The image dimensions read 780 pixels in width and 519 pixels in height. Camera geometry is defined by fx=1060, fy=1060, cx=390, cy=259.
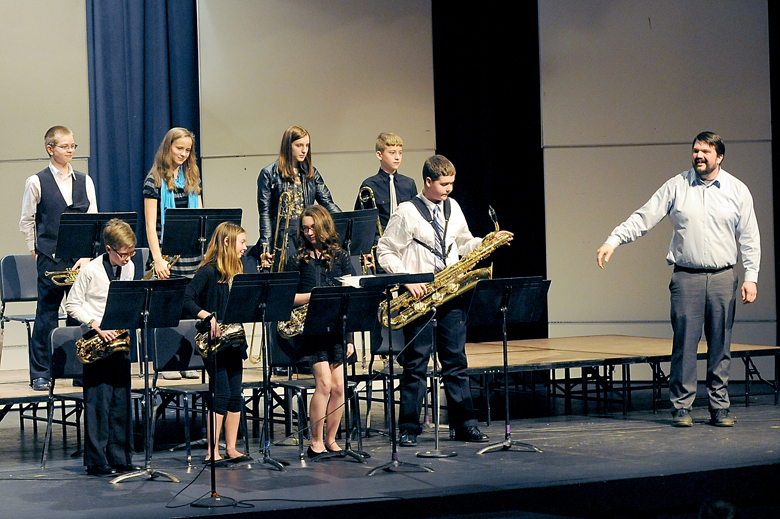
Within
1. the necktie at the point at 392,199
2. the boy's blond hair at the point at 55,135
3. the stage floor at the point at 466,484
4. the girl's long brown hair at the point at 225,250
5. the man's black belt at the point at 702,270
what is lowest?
the stage floor at the point at 466,484

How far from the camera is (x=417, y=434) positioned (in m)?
6.05

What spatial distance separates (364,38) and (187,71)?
1495 millimetres

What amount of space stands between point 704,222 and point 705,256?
20 cm

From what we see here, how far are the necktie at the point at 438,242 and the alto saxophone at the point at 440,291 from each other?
0.15 ft

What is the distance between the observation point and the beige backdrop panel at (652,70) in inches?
353

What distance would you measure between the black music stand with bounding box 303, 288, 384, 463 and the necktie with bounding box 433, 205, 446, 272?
56 centimetres

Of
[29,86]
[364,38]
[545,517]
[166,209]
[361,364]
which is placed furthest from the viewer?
[364,38]

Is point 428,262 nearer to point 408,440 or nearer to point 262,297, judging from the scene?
point 408,440

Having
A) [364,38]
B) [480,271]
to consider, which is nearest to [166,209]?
[480,271]

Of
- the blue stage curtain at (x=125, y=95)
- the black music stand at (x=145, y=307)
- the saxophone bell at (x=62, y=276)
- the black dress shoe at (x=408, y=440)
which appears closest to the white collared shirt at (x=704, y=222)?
the black dress shoe at (x=408, y=440)

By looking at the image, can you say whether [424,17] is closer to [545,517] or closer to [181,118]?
[181,118]

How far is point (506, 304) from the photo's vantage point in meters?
5.70

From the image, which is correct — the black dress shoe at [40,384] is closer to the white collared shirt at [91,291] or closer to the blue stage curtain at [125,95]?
the white collared shirt at [91,291]

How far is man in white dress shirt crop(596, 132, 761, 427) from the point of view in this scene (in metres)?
6.30
